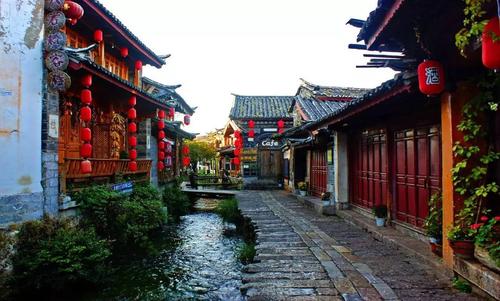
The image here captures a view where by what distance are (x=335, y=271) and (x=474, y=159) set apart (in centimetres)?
245

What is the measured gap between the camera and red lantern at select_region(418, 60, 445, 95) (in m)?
4.50

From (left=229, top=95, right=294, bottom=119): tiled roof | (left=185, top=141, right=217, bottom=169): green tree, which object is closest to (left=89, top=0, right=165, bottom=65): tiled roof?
(left=229, top=95, right=294, bottom=119): tiled roof

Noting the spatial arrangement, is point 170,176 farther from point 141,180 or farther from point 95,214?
point 95,214

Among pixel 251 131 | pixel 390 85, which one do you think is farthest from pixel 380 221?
pixel 251 131

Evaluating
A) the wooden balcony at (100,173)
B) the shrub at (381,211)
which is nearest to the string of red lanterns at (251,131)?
the wooden balcony at (100,173)

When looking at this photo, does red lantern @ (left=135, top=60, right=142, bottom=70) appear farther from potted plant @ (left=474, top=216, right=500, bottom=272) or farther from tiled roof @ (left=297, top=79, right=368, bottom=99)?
potted plant @ (left=474, top=216, right=500, bottom=272)

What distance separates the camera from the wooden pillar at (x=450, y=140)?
4.75 metres

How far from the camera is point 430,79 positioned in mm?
4512

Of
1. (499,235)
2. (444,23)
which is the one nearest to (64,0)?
(444,23)

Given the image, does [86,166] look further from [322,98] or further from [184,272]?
[322,98]

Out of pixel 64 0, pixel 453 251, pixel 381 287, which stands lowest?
pixel 381 287

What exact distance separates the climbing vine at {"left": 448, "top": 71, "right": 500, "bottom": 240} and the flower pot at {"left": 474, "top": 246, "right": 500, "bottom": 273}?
19 cm

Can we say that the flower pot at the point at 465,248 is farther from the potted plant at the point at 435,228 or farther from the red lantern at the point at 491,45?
the red lantern at the point at 491,45

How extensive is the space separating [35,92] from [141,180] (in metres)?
5.65
